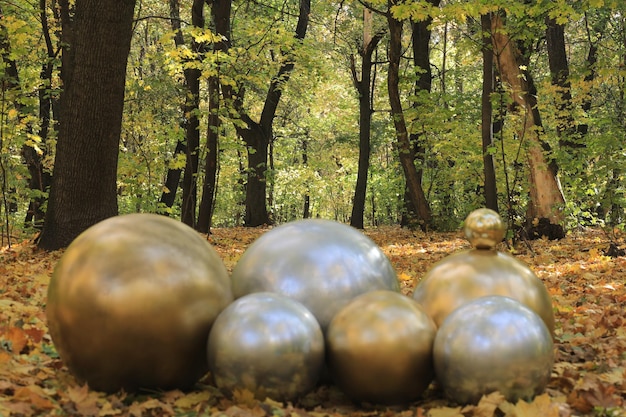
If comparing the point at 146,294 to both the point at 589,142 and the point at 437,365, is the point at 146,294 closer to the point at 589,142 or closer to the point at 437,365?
the point at 437,365

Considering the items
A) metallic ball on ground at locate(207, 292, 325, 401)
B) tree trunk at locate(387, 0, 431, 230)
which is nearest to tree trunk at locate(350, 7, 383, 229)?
tree trunk at locate(387, 0, 431, 230)

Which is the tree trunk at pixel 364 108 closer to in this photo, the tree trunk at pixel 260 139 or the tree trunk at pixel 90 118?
the tree trunk at pixel 260 139

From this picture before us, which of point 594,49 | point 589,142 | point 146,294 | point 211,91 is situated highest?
point 594,49

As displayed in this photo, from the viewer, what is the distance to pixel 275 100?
814 inches

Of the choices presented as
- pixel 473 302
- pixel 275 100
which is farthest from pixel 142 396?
pixel 275 100

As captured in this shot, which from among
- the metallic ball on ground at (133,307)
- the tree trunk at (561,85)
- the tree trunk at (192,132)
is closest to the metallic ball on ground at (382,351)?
Answer: the metallic ball on ground at (133,307)

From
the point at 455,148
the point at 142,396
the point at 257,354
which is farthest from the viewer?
the point at 455,148

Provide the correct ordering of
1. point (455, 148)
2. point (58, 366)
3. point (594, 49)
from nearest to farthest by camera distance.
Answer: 1. point (58, 366)
2. point (455, 148)
3. point (594, 49)

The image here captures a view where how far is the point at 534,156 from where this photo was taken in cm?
1336

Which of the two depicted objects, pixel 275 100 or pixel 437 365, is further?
pixel 275 100

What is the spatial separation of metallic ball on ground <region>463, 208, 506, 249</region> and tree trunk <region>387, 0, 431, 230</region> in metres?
10.3

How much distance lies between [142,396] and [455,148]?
557 inches

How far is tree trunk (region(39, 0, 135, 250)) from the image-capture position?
8.37 metres

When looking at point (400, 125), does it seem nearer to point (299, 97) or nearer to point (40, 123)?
point (299, 97)
